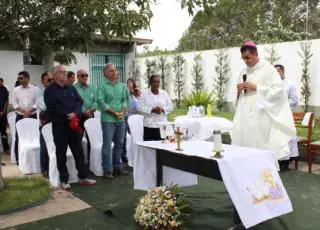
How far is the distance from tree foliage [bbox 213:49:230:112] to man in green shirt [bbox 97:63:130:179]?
8647mm

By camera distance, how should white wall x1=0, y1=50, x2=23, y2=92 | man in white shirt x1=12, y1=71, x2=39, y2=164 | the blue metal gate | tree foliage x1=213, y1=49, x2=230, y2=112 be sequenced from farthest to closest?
the blue metal gate, white wall x1=0, y1=50, x2=23, y2=92, tree foliage x1=213, y1=49, x2=230, y2=112, man in white shirt x1=12, y1=71, x2=39, y2=164

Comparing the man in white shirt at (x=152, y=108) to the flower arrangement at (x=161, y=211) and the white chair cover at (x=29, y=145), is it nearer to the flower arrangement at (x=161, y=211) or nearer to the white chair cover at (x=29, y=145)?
the white chair cover at (x=29, y=145)

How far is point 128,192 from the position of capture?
5.44 meters

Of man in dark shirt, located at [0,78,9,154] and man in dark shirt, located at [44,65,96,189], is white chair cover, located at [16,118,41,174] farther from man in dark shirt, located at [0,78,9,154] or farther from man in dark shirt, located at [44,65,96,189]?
man in dark shirt, located at [0,78,9,154]

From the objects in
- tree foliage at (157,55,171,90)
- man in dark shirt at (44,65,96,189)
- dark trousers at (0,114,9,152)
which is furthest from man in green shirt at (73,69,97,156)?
tree foliage at (157,55,171,90)

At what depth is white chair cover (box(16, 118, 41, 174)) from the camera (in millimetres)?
6582

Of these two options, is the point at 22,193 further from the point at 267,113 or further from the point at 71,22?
the point at 267,113

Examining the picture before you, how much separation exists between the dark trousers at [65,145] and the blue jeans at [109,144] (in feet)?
1.62

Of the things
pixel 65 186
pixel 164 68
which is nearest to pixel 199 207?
pixel 65 186

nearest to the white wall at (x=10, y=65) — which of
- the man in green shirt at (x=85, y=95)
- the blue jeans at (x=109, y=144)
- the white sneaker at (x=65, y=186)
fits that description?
the man in green shirt at (x=85, y=95)

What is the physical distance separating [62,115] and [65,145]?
0.44 metres

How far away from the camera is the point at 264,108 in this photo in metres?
4.48

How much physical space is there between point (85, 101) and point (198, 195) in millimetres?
2653

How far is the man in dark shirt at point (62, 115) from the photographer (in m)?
5.40
